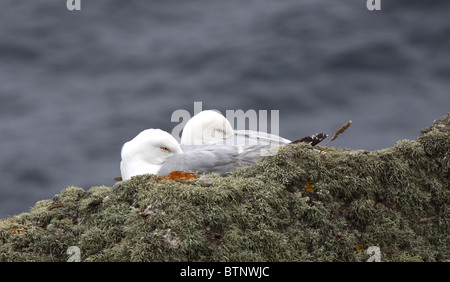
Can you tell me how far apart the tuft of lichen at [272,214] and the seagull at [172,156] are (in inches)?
48.7

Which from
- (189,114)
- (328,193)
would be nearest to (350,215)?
(328,193)

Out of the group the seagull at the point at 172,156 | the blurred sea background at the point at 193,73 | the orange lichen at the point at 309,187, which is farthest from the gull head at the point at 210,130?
the blurred sea background at the point at 193,73

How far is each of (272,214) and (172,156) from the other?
2.44 meters

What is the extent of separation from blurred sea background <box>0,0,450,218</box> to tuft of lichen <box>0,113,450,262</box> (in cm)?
901

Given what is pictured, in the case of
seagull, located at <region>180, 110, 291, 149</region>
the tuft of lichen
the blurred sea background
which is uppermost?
the blurred sea background

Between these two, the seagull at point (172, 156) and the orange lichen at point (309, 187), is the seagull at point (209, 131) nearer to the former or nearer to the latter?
the seagull at point (172, 156)

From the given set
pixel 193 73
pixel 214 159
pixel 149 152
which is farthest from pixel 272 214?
pixel 193 73

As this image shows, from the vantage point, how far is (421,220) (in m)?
5.38

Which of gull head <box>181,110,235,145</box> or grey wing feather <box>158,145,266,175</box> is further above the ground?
gull head <box>181,110,235,145</box>

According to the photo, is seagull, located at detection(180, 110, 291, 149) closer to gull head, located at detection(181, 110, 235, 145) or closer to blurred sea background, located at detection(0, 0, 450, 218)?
gull head, located at detection(181, 110, 235, 145)

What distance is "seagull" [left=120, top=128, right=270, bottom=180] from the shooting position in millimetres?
6953

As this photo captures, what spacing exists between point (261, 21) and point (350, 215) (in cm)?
1487

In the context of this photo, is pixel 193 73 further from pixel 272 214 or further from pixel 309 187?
pixel 272 214

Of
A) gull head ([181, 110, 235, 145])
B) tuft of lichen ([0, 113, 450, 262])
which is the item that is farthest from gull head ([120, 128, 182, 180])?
tuft of lichen ([0, 113, 450, 262])
